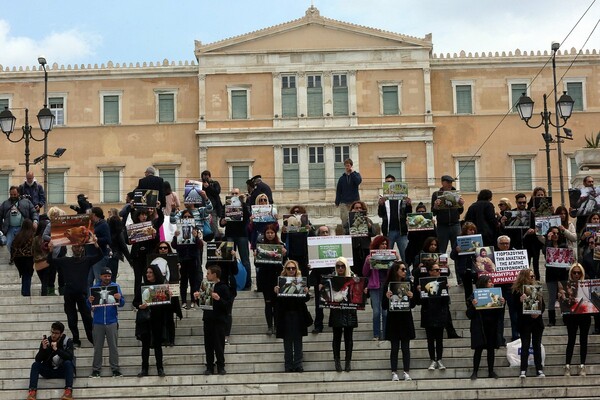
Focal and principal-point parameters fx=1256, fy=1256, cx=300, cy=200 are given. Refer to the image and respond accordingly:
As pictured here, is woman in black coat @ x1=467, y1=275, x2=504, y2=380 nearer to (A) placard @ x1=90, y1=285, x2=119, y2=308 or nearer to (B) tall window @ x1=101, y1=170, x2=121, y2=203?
(A) placard @ x1=90, y1=285, x2=119, y2=308

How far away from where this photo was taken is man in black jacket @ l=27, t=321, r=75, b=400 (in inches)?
663

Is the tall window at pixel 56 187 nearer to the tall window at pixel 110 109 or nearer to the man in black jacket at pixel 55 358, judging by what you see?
the tall window at pixel 110 109

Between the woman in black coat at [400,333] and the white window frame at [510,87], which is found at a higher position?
the white window frame at [510,87]

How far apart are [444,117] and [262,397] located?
36.3 metres

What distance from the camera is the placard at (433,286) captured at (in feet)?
57.0

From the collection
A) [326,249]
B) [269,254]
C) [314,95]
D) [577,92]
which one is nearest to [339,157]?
[314,95]

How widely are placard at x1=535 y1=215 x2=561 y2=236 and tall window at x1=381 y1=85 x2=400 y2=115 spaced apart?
32284 mm

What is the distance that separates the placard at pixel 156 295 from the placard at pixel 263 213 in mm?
3117

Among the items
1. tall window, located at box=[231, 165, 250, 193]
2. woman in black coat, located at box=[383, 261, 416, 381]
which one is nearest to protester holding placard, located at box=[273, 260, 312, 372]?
woman in black coat, located at box=[383, 261, 416, 381]

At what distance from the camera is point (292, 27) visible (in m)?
51.6

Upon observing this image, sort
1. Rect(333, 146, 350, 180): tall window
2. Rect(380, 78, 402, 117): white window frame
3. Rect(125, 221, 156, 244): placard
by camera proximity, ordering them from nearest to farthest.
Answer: Rect(125, 221, 156, 244): placard, Rect(333, 146, 350, 180): tall window, Rect(380, 78, 402, 117): white window frame

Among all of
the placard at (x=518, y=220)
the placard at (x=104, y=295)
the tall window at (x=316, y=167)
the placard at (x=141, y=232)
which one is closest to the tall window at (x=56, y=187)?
the tall window at (x=316, y=167)

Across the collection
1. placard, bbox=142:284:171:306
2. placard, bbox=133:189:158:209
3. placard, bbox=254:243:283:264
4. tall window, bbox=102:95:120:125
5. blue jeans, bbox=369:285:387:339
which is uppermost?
tall window, bbox=102:95:120:125

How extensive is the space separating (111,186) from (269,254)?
1346 inches
